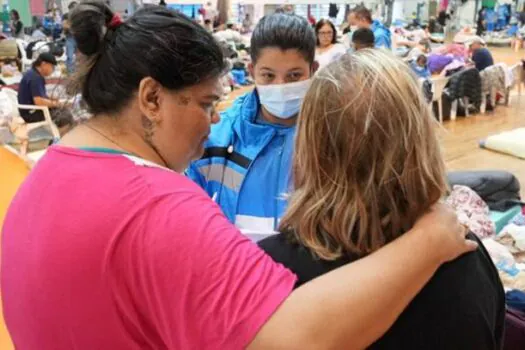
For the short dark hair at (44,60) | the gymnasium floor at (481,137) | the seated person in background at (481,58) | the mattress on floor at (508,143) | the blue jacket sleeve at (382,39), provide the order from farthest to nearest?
1. the seated person in background at (481,58)
2. the blue jacket sleeve at (382,39)
3. the mattress on floor at (508,143)
4. the short dark hair at (44,60)
5. the gymnasium floor at (481,137)

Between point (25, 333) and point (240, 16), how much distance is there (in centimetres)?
1239

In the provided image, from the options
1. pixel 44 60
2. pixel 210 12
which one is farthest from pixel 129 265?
pixel 210 12

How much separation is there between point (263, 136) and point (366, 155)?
0.79 meters

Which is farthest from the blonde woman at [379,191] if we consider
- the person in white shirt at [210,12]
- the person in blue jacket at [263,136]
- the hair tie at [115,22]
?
the person in white shirt at [210,12]

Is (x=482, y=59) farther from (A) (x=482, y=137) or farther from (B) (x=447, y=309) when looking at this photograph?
(B) (x=447, y=309)

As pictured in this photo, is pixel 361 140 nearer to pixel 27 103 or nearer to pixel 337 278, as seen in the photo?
pixel 337 278

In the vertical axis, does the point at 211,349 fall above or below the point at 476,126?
above

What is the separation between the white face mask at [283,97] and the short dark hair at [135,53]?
2.43ft

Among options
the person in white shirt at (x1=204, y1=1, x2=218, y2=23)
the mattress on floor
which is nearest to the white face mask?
the mattress on floor

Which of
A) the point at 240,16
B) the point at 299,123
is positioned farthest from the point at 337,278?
the point at 240,16

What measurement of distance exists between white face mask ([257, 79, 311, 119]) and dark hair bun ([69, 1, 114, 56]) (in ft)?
2.57

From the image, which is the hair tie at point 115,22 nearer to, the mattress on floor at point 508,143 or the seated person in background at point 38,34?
the mattress on floor at point 508,143

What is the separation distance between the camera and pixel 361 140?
2.81 ft

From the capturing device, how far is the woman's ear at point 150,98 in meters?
0.85
